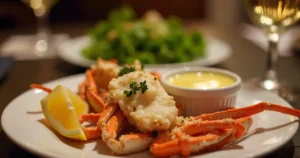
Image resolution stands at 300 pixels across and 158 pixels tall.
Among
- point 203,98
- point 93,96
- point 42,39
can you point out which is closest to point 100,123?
point 93,96

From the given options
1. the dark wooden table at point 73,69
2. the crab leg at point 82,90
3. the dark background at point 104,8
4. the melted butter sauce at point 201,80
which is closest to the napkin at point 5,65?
the dark wooden table at point 73,69

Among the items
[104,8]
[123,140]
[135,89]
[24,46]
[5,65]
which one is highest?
[135,89]

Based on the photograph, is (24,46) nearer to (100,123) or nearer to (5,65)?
(5,65)

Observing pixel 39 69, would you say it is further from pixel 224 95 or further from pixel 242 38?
pixel 242 38

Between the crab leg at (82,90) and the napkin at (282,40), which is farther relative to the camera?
the napkin at (282,40)

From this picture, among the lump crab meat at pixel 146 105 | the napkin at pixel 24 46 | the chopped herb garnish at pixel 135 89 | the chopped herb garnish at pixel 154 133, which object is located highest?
the chopped herb garnish at pixel 135 89

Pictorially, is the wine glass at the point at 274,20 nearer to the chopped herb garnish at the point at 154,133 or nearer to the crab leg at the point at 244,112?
the crab leg at the point at 244,112

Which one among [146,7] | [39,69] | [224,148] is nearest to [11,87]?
[39,69]

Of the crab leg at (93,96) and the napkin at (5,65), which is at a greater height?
the crab leg at (93,96)
